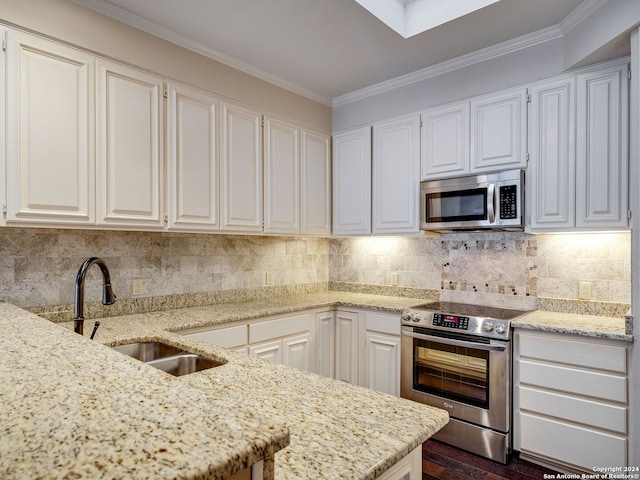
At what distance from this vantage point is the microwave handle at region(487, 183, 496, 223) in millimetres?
2729

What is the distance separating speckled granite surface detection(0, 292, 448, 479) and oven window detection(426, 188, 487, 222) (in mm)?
1938

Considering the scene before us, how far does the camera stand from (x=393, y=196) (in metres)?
3.34

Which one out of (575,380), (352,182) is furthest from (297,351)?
(575,380)

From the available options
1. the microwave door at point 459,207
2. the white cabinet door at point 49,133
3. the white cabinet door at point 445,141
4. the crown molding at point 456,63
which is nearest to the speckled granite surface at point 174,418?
the white cabinet door at point 49,133

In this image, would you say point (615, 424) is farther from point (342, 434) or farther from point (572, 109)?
point (342, 434)

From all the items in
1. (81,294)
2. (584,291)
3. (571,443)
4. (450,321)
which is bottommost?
(571,443)

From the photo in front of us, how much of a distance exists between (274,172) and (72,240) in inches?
→ 58.8

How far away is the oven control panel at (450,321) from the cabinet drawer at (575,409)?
500 mm

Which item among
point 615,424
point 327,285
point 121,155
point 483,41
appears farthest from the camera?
point 327,285

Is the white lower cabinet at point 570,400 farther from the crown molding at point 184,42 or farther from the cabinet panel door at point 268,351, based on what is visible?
the crown molding at point 184,42

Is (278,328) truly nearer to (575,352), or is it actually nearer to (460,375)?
(460,375)

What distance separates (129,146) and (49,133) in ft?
1.33

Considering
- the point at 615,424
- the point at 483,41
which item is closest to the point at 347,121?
the point at 483,41

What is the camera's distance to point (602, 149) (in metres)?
2.37
